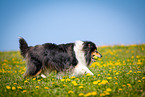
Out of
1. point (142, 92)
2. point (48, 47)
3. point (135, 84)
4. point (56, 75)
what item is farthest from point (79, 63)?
point (142, 92)

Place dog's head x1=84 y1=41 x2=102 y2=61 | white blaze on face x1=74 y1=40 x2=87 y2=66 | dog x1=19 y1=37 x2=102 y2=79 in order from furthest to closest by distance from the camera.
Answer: dog's head x1=84 y1=41 x2=102 y2=61, white blaze on face x1=74 y1=40 x2=87 y2=66, dog x1=19 y1=37 x2=102 y2=79

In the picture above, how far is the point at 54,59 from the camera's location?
17.8 feet

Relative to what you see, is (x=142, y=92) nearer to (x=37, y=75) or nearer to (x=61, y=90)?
(x=61, y=90)

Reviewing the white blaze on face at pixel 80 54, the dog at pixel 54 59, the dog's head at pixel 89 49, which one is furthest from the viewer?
the dog's head at pixel 89 49

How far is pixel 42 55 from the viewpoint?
17.5ft

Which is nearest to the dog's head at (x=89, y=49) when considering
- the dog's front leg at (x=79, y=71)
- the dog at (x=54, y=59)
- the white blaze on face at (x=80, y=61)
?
the dog at (x=54, y=59)

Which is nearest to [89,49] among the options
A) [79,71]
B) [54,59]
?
[79,71]

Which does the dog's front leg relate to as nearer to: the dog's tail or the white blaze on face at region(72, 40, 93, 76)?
the white blaze on face at region(72, 40, 93, 76)

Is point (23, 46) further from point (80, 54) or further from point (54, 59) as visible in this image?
point (80, 54)

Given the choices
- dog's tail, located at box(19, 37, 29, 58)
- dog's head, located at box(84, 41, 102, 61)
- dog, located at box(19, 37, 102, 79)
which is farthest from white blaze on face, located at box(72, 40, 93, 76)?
dog's tail, located at box(19, 37, 29, 58)

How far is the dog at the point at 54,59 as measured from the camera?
5281 mm

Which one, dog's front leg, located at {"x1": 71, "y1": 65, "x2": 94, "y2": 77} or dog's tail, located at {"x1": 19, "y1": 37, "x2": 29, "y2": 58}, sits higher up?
dog's tail, located at {"x1": 19, "y1": 37, "x2": 29, "y2": 58}

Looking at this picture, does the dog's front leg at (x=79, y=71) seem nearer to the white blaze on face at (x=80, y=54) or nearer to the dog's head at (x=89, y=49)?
the white blaze on face at (x=80, y=54)

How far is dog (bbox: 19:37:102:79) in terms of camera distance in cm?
528
